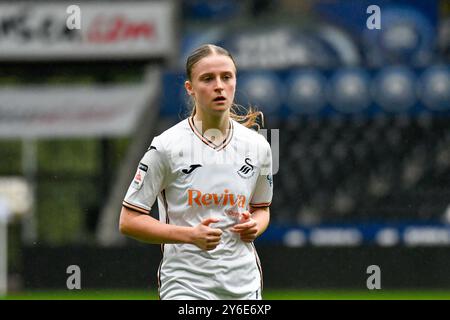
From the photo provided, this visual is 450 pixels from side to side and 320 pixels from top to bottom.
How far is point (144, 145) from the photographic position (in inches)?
798

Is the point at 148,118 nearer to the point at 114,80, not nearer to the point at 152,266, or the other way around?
the point at 114,80

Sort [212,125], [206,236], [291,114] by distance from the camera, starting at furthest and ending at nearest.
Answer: [291,114], [212,125], [206,236]

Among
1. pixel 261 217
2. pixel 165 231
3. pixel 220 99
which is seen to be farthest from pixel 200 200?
pixel 220 99

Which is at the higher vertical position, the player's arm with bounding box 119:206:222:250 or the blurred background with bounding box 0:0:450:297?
the blurred background with bounding box 0:0:450:297

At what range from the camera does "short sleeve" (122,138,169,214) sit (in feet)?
17.4

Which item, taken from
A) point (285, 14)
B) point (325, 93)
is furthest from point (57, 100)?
point (325, 93)

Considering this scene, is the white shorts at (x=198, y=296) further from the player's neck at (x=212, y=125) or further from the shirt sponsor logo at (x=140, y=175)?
the player's neck at (x=212, y=125)

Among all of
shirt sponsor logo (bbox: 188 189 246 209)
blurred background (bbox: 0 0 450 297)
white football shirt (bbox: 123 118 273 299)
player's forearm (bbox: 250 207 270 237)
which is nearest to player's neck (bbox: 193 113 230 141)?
white football shirt (bbox: 123 118 273 299)

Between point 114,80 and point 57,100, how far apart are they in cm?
292

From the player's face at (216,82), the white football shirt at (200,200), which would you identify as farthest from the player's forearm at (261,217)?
the player's face at (216,82)

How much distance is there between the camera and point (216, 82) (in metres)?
5.20

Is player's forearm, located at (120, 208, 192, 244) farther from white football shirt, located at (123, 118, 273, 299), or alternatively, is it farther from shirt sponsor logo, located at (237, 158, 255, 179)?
shirt sponsor logo, located at (237, 158, 255, 179)

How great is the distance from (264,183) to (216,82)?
0.59 meters

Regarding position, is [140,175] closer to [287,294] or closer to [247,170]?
[247,170]
